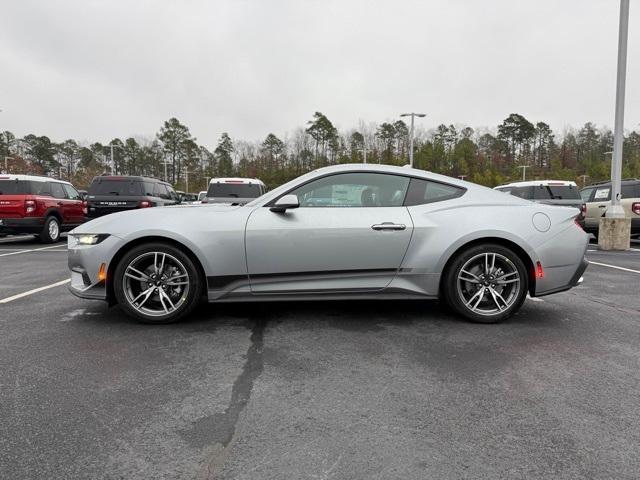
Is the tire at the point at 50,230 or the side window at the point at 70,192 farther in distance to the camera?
the side window at the point at 70,192

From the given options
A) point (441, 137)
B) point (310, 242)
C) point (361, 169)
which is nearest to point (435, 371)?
point (310, 242)

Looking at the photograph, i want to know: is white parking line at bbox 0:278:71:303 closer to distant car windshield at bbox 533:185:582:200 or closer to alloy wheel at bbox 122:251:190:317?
alloy wheel at bbox 122:251:190:317

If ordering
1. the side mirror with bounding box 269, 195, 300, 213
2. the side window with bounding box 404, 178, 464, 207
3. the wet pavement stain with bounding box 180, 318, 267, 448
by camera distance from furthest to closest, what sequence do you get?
1. the side window with bounding box 404, 178, 464, 207
2. the side mirror with bounding box 269, 195, 300, 213
3. the wet pavement stain with bounding box 180, 318, 267, 448

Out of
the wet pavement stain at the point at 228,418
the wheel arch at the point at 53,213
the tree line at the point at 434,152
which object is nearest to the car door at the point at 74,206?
the wheel arch at the point at 53,213

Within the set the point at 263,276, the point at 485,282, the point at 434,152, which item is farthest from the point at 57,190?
the point at 434,152

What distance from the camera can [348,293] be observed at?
4.05 meters

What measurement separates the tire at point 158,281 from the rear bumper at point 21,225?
9166 millimetres

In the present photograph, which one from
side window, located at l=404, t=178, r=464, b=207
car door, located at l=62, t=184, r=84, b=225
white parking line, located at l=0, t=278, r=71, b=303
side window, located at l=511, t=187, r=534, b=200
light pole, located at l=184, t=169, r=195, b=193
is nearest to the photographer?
→ side window, located at l=404, t=178, r=464, b=207

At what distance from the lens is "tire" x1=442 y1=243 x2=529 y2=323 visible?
4.14 meters

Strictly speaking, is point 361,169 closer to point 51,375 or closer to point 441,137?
point 51,375

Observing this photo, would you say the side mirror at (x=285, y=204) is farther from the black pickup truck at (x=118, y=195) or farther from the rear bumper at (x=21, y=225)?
the rear bumper at (x=21, y=225)

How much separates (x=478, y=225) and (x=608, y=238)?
915 cm

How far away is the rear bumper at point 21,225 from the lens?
11188mm

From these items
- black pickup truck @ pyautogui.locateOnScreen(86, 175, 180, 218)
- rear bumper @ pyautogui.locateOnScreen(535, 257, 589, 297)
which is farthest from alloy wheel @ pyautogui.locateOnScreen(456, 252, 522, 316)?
black pickup truck @ pyautogui.locateOnScreen(86, 175, 180, 218)
